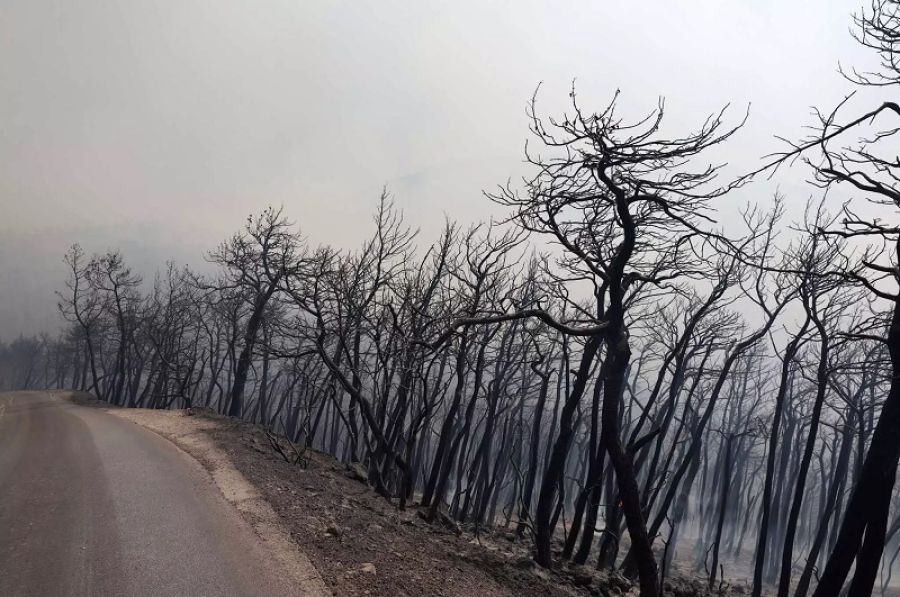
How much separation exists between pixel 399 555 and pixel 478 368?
7.76 meters

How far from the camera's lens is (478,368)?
14078 millimetres

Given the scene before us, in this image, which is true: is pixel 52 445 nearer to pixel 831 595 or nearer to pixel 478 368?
pixel 478 368

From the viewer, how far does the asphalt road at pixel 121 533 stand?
201 inches

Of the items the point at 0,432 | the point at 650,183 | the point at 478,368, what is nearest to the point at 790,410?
the point at 478,368

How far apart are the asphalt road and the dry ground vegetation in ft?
2.01

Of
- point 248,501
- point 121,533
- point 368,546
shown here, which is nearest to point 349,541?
point 368,546

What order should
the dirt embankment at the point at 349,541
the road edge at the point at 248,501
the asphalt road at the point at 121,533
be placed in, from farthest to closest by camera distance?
1. the dirt embankment at the point at 349,541
2. the road edge at the point at 248,501
3. the asphalt road at the point at 121,533

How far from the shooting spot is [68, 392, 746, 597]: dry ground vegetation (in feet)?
19.1

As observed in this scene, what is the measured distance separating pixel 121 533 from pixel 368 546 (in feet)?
9.66

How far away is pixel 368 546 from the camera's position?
258 inches

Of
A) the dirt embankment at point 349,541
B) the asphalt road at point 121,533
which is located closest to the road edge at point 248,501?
the dirt embankment at point 349,541

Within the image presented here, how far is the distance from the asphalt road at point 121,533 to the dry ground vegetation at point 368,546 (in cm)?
61

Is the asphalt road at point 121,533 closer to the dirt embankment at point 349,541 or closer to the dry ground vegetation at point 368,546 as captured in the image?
the dirt embankment at point 349,541

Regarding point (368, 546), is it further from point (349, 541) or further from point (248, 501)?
point (248, 501)
